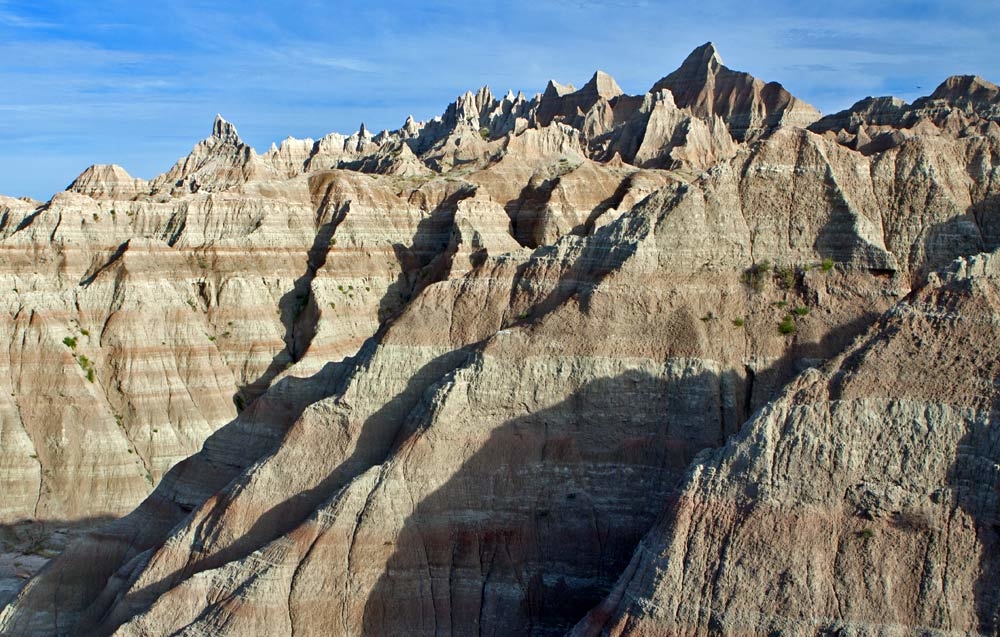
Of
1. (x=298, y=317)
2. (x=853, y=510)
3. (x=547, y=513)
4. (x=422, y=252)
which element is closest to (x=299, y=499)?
(x=547, y=513)

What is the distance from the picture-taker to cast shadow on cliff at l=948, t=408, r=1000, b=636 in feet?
55.2

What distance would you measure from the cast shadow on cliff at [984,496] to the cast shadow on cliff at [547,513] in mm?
6978

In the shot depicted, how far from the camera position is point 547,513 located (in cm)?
2448

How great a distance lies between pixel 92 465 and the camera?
51062 millimetres

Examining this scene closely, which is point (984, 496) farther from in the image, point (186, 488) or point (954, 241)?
point (186, 488)

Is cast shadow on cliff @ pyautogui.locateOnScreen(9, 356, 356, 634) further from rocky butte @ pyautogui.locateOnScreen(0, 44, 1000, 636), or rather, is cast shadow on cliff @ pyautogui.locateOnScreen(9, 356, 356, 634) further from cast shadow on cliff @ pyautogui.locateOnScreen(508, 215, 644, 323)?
cast shadow on cliff @ pyautogui.locateOnScreen(508, 215, 644, 323)

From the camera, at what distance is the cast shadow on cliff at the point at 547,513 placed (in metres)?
23.8

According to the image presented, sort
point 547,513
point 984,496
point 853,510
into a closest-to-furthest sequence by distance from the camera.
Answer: point 984,496 < point 853,510 < point 547,513

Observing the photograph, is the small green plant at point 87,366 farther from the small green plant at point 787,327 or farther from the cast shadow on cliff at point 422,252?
the small green plant at point 787,327

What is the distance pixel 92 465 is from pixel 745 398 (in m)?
38.1

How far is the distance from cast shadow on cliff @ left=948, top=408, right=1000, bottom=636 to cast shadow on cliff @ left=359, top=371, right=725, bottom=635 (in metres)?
6.98

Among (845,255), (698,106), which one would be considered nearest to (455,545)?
(845,255)

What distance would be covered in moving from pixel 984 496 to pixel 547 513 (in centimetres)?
1026

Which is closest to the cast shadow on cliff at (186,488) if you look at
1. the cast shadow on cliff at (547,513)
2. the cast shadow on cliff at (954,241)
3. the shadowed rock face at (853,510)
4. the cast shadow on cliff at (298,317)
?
the cast shadow on cliff at (547,513)
